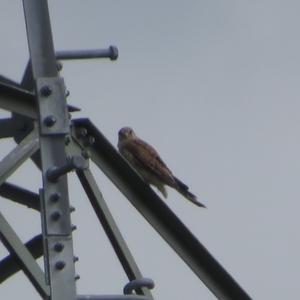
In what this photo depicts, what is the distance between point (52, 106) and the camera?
614cm

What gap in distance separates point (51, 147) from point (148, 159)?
6856 millimetres

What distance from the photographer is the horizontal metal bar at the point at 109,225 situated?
650 cm

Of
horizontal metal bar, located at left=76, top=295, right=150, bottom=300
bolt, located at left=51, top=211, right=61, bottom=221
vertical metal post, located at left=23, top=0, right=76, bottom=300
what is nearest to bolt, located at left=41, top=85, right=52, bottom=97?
vertical metal post, located at left=23, top=0, right=76, bottom=300

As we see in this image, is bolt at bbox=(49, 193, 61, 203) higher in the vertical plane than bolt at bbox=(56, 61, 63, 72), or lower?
lower

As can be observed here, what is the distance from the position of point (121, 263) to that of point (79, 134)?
2.33 ft

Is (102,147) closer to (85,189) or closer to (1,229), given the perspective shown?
(85,189)

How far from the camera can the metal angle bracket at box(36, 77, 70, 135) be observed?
609 cm

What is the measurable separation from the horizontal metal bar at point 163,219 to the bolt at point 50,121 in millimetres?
583

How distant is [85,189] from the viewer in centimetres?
652

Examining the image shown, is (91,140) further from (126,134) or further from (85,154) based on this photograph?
(126,134)

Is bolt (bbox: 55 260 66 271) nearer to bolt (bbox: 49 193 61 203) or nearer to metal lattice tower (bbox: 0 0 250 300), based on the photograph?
metal lattice tower (bbox: 0 0 250 300)

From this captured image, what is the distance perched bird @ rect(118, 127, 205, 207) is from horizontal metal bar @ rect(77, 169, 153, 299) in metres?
4.93

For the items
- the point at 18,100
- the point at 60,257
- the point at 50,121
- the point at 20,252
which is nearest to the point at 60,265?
the point at 60,257

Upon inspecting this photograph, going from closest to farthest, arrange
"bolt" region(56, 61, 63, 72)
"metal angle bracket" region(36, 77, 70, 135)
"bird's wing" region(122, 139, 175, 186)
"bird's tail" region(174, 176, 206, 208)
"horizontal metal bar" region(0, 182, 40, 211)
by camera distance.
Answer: "metal angle bracket" region(36, 77, 70, 135) → "bolt" region(56, 61, 63, 72) → "horizontal metal bar" region(0, 182, 40, 211) → "bird's tail" region(174, 176, 206, 208) → "bird's wing" region(122, 139, 175, 186)
